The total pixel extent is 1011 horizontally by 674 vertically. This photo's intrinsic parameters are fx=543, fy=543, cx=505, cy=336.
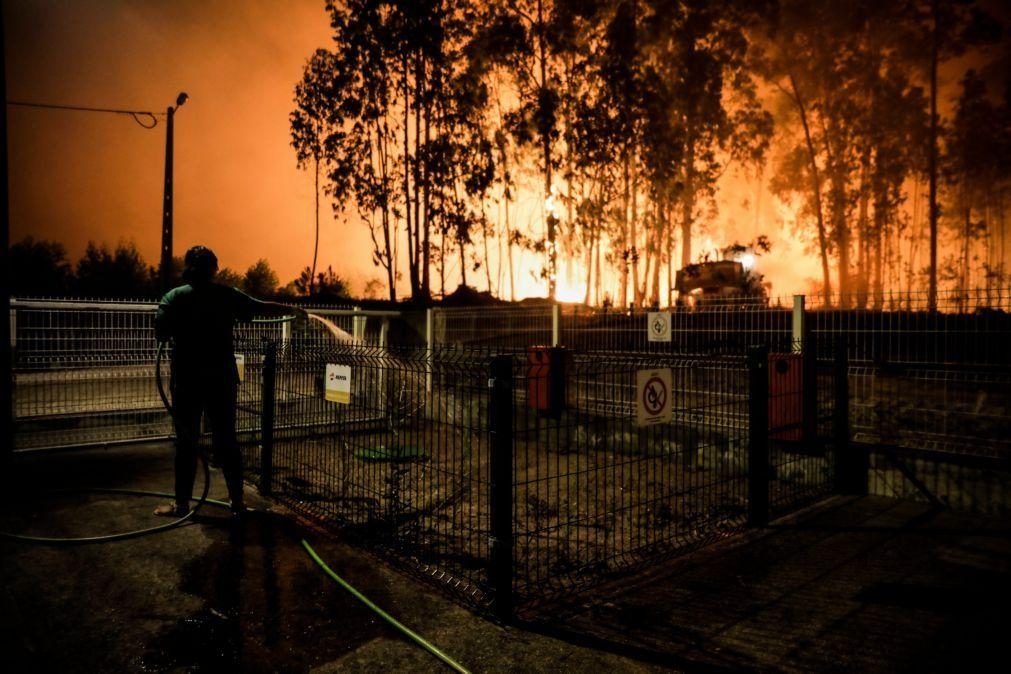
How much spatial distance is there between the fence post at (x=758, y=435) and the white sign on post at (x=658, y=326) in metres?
2.35

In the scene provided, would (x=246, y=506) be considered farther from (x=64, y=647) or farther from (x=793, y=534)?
(x=793, y=534)

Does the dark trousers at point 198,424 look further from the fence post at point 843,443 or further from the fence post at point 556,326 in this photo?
the fence post at point 843,443

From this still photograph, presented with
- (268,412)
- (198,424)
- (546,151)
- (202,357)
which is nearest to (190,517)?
(198,424)

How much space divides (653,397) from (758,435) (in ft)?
4.33

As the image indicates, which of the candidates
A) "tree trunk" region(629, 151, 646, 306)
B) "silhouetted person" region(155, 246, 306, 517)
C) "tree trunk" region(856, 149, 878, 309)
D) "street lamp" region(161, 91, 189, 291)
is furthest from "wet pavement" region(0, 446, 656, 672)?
"tree trunk" region(856, 149, 878, 309)

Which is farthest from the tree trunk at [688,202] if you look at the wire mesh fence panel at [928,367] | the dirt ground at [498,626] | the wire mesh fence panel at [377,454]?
the dirt ground at [498,626]

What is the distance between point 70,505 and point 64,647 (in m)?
2.63

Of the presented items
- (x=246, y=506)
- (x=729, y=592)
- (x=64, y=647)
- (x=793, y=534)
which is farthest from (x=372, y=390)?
(x=793, y=534)

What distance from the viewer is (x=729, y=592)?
125 inches

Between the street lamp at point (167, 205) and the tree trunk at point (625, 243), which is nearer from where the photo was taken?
the street lamp at point (167, 205)

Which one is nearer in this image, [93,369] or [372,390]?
[372,390]

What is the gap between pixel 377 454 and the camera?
4547 millimetres

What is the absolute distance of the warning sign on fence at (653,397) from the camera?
349 cm

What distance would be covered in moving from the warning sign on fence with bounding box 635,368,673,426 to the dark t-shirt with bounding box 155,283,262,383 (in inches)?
121
